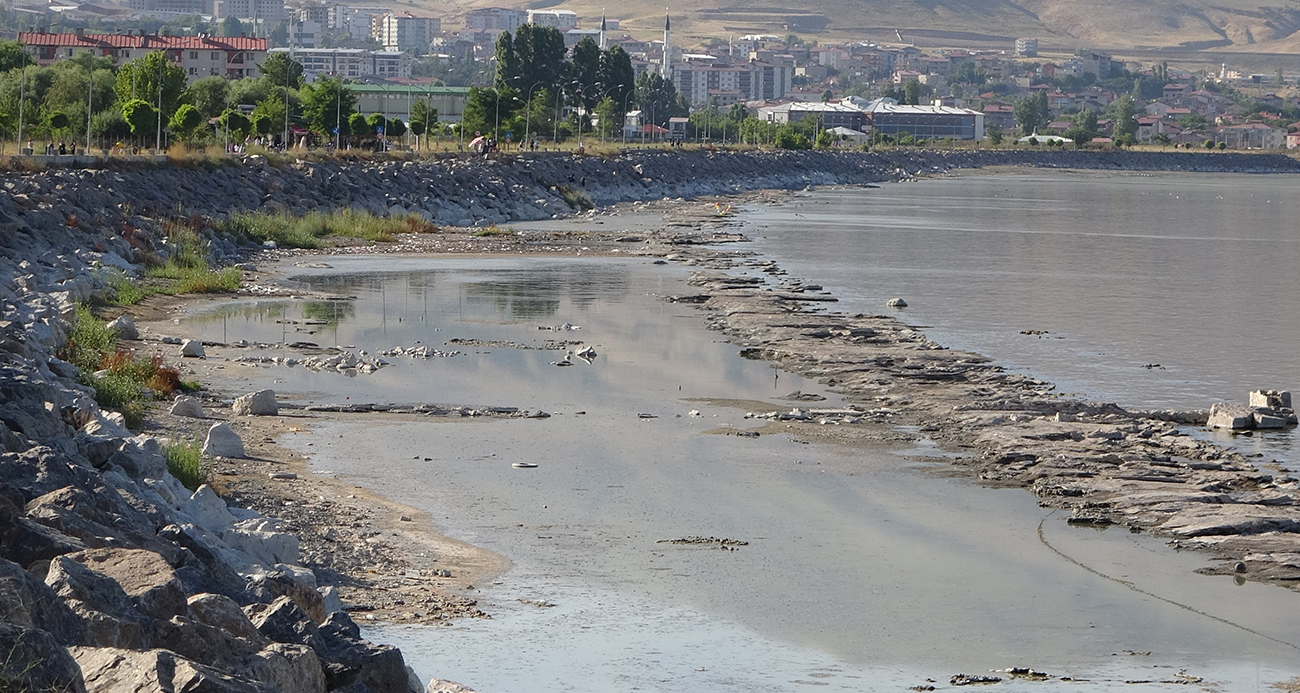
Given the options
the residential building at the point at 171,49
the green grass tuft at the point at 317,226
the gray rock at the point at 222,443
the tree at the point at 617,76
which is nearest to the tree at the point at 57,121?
the green grass tuft at the point at 317,226

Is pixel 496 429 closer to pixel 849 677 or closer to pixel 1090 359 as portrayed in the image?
pixel 849 677

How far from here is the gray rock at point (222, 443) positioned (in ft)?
47.3

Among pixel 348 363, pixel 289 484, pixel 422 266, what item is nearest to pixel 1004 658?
pixel 289 484

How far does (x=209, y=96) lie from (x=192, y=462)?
2530 inches

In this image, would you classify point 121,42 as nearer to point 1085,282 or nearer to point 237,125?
point 237,125

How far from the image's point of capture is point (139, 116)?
5284 centimetres

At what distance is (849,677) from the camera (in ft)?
32.1

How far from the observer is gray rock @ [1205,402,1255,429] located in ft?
62.3

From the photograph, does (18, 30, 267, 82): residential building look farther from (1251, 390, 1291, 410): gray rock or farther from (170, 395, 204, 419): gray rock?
(1251, 390, 1291, 410): gray rock

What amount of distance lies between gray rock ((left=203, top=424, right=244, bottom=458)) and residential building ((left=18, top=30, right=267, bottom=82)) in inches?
4843

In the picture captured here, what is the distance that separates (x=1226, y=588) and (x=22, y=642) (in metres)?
9.11

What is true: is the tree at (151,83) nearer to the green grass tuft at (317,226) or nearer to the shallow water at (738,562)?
the green grass tuft at (317,226)

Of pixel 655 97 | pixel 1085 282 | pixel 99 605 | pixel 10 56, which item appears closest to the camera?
pixel 99 605

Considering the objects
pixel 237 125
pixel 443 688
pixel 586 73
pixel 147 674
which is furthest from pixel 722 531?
pixel 586 73
